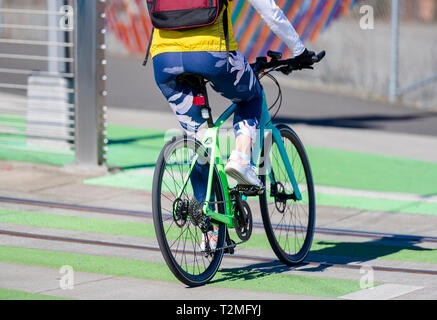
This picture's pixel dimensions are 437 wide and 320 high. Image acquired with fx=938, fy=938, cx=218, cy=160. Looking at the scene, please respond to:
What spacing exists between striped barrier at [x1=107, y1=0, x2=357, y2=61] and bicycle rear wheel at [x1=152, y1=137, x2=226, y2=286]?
7.79 metres

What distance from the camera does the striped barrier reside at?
13555mm

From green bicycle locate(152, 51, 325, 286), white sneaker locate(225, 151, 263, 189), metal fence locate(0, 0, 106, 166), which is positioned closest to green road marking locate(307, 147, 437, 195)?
metal fence locate(0, 0, 106, 166)

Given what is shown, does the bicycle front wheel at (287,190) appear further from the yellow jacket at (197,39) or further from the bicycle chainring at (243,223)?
the yellow jacket at (197,39)

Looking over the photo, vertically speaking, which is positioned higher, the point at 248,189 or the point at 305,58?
the point at 305,58

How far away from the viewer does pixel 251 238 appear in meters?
7.05

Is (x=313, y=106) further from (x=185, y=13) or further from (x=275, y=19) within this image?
(x=185, y=13)

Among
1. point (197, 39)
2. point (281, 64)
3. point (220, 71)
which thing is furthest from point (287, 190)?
point (197, 39)

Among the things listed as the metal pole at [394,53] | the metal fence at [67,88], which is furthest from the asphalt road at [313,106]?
the metal fence at [67,88]

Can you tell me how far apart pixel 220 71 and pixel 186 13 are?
15.1 inches

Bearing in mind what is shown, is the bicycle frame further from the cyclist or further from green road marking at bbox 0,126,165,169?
green road marking at bbox 0,126,165,169

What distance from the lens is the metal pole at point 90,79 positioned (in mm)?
9164
